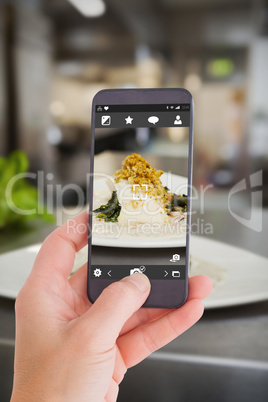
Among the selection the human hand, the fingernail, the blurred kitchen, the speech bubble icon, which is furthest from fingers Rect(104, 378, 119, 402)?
the blurred kitchen

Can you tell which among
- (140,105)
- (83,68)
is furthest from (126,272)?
(83,68)

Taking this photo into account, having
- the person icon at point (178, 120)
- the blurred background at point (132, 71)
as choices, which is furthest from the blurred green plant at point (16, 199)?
the blurred background at point (132, 71)

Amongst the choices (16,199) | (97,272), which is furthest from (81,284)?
(16,199)

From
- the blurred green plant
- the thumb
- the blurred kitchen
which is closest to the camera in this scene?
the thumb

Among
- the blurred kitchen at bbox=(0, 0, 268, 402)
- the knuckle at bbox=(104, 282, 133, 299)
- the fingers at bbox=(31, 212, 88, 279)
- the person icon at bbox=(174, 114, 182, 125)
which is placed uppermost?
the blurred kitchen at bbox=(0, 0, 268, 402)

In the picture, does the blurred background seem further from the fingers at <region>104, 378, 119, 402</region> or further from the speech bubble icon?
the fingers at <region>104, 378, 119, 402</region>

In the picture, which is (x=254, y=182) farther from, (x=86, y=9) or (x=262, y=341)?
(x=262, y=341)
